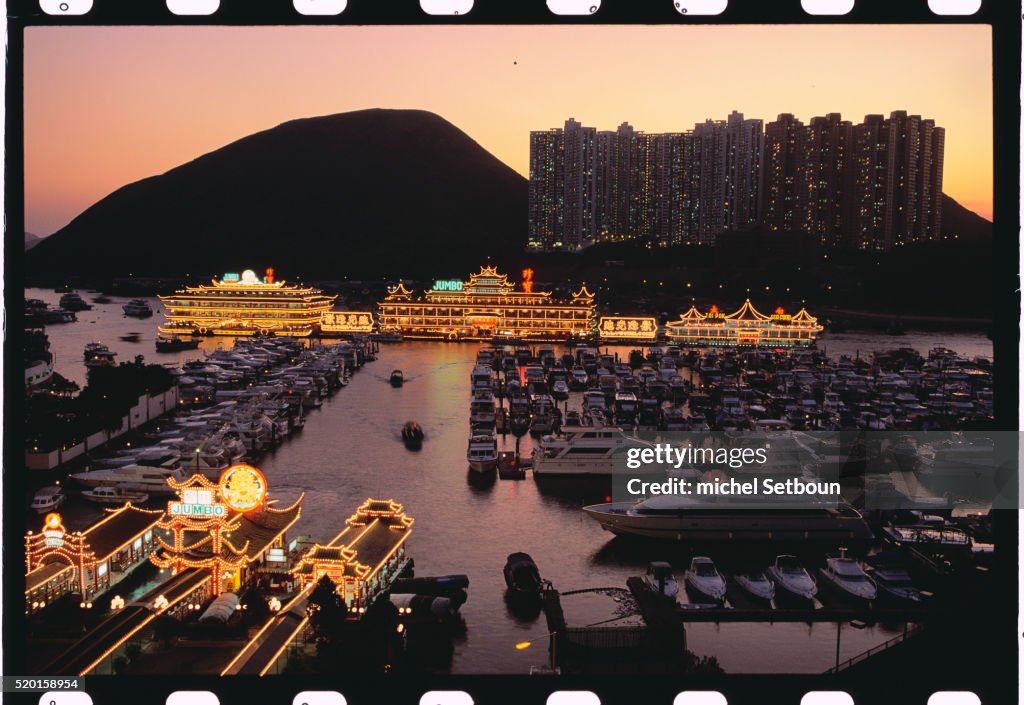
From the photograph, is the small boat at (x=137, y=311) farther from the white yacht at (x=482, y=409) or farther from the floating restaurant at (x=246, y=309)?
the white yacht at (x=482, y=409)

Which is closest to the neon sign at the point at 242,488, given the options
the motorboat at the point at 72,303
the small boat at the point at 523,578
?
the small boat at the point at 523,578

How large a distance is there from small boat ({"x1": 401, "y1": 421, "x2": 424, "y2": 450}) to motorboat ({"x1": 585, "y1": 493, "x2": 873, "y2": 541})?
98.7 inches

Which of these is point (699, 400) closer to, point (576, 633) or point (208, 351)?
point (576, 633)

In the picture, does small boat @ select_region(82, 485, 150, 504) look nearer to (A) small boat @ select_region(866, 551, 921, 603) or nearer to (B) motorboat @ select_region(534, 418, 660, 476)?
(B) motorboat @ select_region(534, 418, 660, 476)

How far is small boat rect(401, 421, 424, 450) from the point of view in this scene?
6.87 m

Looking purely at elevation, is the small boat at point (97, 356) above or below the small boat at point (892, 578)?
above

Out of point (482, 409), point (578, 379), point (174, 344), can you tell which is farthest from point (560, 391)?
point (174, 344)

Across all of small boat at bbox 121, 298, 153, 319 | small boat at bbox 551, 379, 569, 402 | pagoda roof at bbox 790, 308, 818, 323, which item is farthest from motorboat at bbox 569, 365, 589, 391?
small boat at bbox 121, 298, 153, 319

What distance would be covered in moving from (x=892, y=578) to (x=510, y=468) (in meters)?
2.66

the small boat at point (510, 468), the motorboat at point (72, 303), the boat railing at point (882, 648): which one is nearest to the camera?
the boat railing at point (882, 648)

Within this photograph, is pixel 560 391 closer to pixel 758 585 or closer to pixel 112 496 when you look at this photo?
pixel 112 496

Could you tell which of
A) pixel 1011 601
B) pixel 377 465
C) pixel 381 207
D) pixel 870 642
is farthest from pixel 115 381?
pixel 381 207

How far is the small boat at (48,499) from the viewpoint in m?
5.01

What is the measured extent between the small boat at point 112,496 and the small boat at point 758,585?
3254 mm
